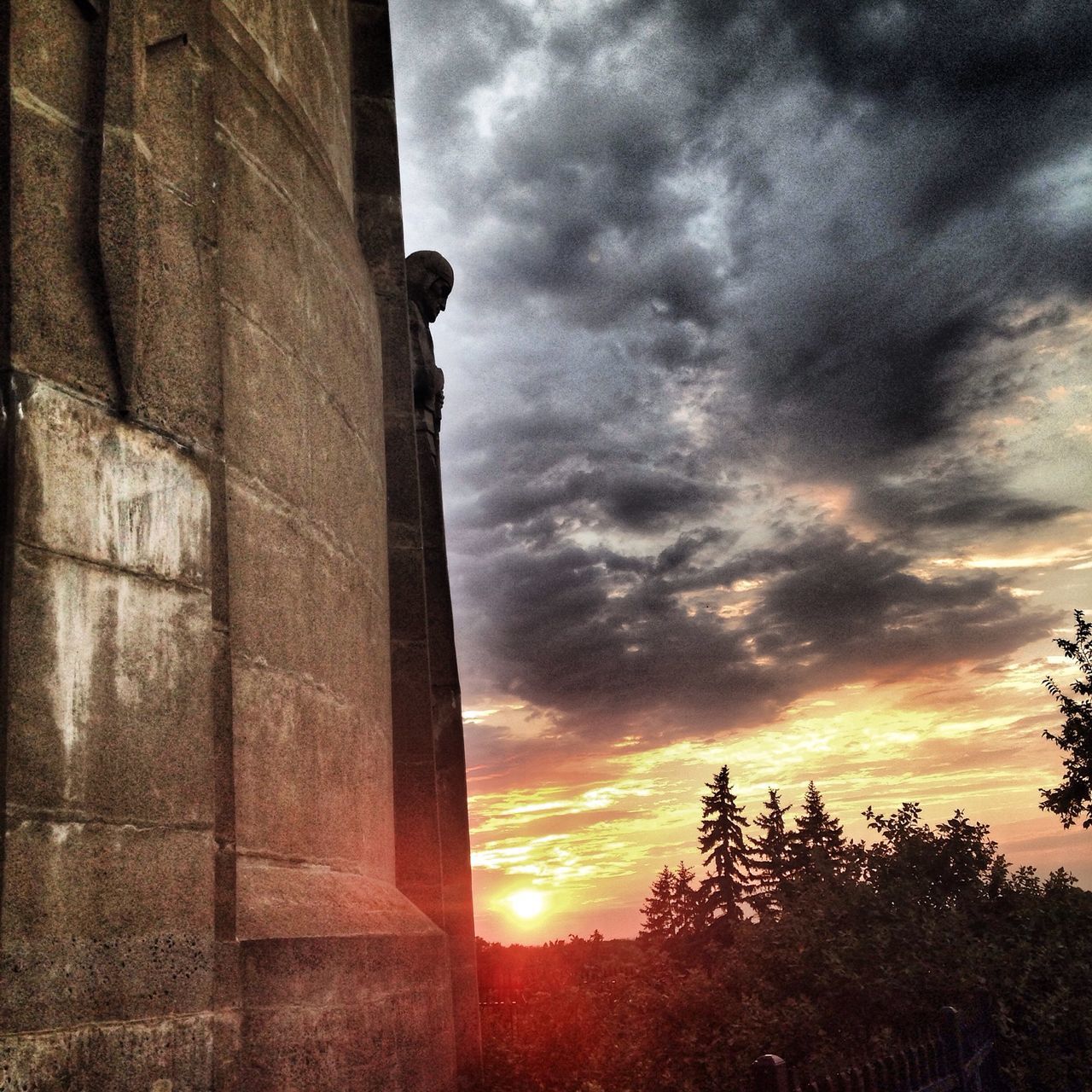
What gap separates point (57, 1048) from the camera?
8.21ft

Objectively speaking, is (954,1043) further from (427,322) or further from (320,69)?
(320,69)

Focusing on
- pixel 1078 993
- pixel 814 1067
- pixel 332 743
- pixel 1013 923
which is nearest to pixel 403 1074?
pixel 332 743

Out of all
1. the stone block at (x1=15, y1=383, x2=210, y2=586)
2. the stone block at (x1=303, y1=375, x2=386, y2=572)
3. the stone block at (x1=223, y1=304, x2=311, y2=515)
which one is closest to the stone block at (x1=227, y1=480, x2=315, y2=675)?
the stone block at (x1=223, y1=304, x2=311, y2=515)

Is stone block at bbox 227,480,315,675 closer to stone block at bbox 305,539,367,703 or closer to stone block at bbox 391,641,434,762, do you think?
stone block at bbox 305,539,367,703

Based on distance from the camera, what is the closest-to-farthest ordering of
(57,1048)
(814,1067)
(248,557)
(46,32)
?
(57,1048)
(46,32)
(248,557)
(814,1067)

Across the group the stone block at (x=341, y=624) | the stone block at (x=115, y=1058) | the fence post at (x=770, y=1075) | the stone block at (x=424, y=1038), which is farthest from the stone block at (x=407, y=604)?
the stone block at (x=115, y=1058)

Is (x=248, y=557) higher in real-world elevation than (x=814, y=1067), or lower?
higher

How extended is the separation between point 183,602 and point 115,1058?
127 centimetres

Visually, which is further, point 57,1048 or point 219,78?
point 219,78

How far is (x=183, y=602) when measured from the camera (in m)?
3.17

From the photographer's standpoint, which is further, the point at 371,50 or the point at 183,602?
the point at 371,50

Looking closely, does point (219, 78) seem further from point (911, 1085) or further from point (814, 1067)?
point (814, 1067)

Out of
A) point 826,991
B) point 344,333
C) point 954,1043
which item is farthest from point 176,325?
point 826,991

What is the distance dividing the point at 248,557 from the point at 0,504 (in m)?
1.33
